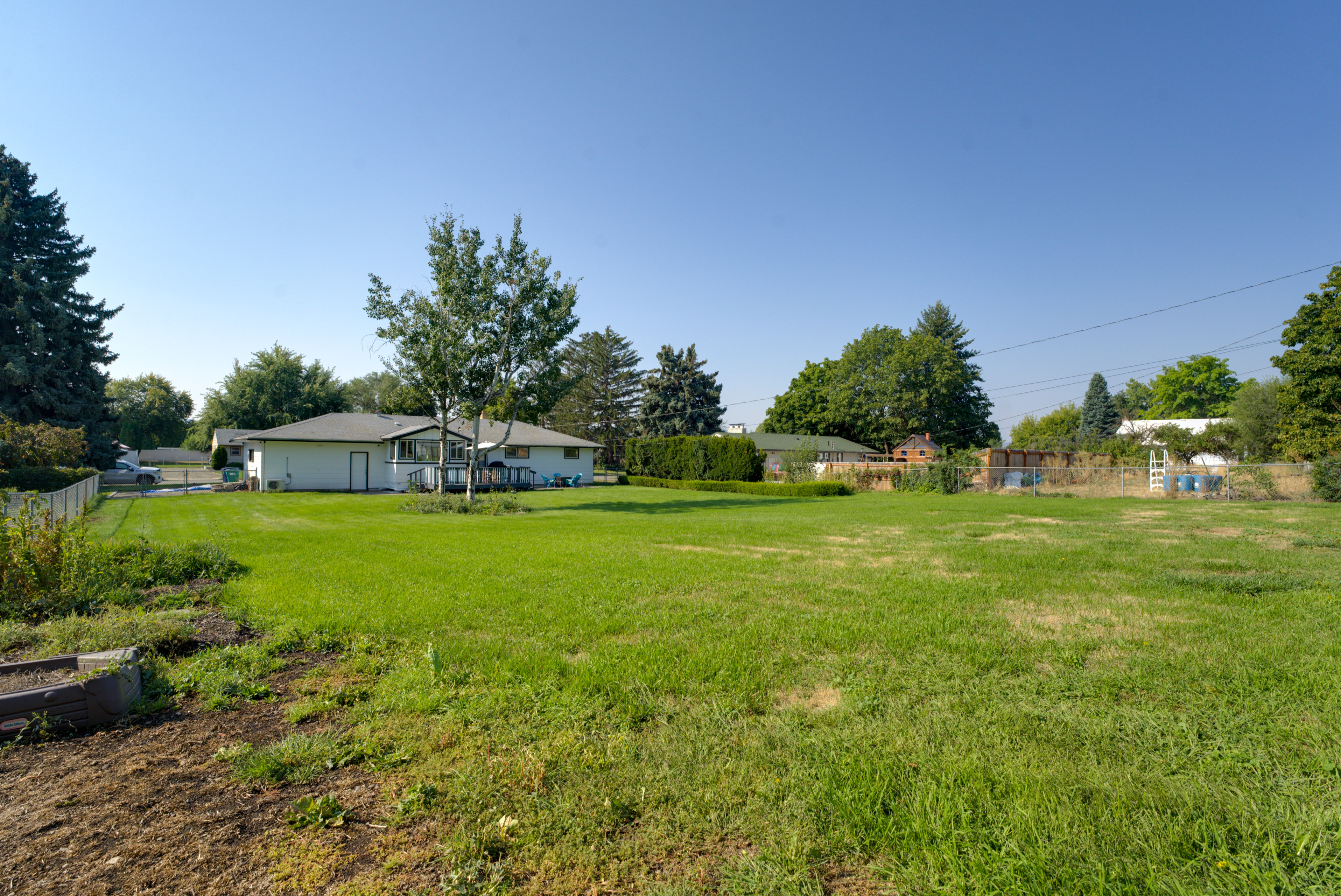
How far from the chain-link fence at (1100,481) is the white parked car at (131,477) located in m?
35.7

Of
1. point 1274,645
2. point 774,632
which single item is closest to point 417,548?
point 774,632

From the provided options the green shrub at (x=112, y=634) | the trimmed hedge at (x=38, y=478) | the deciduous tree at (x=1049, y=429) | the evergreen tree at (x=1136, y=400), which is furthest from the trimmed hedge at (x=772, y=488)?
the evergreen tree at (x=1136, y=400)

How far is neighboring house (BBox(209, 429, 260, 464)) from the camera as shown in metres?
40.6

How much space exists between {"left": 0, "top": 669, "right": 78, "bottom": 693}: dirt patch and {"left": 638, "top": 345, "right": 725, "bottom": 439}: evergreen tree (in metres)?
50.1

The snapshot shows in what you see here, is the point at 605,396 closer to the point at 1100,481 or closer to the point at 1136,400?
the point at 1100,481

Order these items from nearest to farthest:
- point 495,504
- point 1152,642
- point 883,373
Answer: point 1152,642
point 495,504
point 883,373

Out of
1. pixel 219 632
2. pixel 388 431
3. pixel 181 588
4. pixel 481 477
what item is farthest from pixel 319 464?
pixel 219 632

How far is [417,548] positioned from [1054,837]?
9880 mm

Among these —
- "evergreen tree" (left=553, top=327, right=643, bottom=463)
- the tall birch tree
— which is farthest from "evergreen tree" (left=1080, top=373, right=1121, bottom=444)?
the tall birch tree

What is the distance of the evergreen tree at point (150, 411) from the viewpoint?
5809 centimetres

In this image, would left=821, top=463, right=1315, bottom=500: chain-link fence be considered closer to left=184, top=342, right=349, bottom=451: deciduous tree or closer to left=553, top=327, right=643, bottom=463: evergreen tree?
left=553, top=327, right=643, bottom=463: evergreen tree

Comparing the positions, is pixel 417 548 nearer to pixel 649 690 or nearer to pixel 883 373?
pixel 649 690

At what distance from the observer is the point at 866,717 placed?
135 inches

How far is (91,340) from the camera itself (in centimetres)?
3047
